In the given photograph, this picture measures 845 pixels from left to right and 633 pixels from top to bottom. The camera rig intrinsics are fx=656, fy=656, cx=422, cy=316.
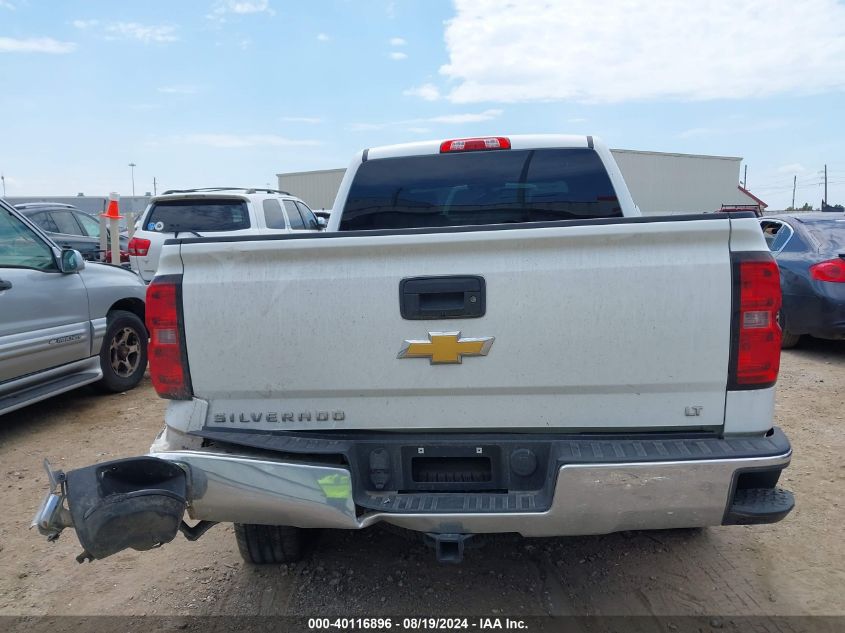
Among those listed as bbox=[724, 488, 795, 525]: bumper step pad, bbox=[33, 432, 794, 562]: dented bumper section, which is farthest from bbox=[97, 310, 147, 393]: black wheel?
bbox=[724, 488, 795, 525]: bumper step pad

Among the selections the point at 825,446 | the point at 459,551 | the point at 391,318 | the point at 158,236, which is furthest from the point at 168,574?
the point at 158,236

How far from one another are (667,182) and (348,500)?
40.0m

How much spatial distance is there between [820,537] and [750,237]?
2052mm

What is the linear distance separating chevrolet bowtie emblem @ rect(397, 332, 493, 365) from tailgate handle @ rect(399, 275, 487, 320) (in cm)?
8

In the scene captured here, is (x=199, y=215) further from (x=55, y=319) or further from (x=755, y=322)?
(x=755, y=322)

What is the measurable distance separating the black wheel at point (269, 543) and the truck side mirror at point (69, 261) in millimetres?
3467

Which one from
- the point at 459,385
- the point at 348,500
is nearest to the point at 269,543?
the point at 348,500

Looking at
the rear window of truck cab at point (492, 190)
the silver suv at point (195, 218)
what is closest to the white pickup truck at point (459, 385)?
the rear window of truck cab at point (492, 190)

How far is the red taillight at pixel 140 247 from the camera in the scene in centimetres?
950

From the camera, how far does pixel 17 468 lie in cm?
459

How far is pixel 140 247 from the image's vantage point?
376 inches

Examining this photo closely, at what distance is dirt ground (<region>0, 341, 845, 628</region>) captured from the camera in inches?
113

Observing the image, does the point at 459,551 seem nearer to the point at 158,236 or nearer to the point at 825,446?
the point at 825,446

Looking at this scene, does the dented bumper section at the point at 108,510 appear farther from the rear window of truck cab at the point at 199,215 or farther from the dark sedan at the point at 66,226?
the dark sedan at the point at 66,226
